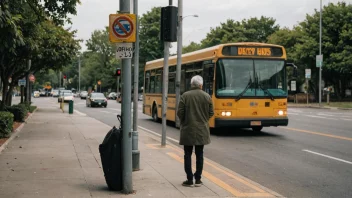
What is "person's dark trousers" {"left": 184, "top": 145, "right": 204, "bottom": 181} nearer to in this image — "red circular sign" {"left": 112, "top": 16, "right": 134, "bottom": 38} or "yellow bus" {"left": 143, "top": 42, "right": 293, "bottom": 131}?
"red circular sign" {"left": 112, "top": 16, "right": 134, "bottom": 38}

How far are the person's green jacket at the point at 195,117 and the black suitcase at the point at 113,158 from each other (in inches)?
42.1

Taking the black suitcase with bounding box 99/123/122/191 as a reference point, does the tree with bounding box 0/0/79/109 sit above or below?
above

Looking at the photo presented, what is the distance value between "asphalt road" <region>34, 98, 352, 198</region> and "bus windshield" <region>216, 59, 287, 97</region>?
4.93ft

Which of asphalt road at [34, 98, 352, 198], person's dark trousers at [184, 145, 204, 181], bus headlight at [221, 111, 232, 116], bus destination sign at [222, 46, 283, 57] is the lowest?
asphalt road at [34, 98, 352, 198]

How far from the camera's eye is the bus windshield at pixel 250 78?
14.9 meters

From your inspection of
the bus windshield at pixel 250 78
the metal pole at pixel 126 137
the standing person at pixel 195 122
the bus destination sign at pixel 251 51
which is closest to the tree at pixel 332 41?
the bus destination sign at pixel 251 51

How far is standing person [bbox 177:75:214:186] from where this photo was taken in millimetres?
7191

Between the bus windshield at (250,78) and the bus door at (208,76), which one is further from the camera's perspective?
the bus door at (208,76)

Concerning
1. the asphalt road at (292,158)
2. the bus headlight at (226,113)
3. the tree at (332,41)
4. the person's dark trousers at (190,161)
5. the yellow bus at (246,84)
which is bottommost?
the asphalt road at (292,158)

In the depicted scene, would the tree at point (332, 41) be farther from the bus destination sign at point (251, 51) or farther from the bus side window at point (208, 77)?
the bus side window at point (208, 77)

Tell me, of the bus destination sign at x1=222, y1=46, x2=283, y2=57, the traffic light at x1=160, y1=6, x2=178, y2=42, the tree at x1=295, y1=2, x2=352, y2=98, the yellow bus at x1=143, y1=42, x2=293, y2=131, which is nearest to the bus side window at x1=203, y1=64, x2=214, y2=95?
the yellow bus at x1=143, y1=42, x2=293, y2=131

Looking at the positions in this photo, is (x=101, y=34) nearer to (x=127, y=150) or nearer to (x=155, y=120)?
(x=155, y=120)

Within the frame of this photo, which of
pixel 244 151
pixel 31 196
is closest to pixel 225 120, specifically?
pixel 244 151

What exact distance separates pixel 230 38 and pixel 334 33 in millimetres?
20063
